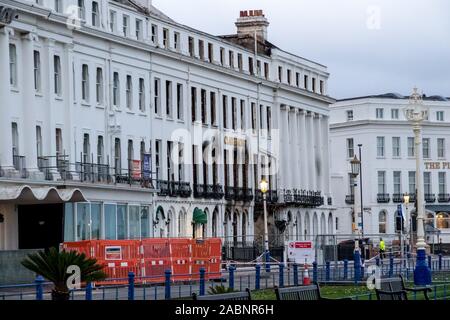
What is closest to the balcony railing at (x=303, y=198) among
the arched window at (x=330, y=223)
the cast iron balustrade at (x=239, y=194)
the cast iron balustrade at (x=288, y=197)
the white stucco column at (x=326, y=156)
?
the cast iron balustrade at (x=288, y=197)

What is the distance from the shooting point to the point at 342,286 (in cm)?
4941

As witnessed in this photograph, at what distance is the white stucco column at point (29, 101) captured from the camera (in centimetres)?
6450

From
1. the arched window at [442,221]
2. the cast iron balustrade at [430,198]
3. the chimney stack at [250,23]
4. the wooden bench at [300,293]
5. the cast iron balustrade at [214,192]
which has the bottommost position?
the arched window at [442,221]

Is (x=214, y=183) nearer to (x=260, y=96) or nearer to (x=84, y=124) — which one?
(x=260, y=96)

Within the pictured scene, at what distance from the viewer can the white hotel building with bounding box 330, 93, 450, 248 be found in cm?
13475

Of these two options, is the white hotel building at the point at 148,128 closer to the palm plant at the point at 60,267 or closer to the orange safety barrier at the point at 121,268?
the orange safety barrier at the point at 121,268

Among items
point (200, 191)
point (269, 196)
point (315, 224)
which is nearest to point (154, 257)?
point (200, 191)

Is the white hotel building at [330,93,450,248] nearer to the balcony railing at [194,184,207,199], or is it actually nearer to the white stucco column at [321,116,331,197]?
the white stucco column at [321,116,331,197]

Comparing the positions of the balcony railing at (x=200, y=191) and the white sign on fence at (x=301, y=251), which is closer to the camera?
the white sign on fence at (x=301, y=251)

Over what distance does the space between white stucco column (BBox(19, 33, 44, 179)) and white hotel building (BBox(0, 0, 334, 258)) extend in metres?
0.07

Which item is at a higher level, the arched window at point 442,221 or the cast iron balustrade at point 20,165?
the cast iron balustrade at point 20,165

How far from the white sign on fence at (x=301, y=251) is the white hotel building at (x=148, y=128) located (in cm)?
929

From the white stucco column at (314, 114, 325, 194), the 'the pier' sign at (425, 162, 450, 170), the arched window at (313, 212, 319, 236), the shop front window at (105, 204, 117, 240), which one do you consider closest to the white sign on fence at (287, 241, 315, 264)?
the shop front window at (105, 204, 117, 240)
